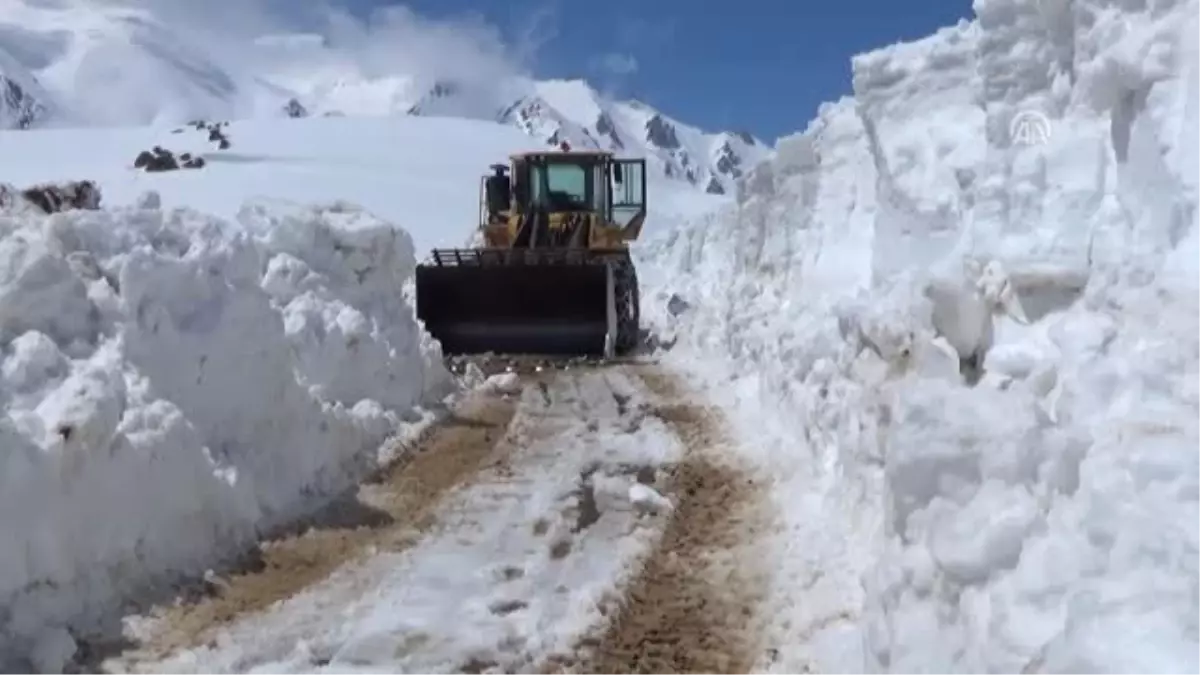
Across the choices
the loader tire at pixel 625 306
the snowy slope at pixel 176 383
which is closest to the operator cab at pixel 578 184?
the loader tire at pixel 625 306

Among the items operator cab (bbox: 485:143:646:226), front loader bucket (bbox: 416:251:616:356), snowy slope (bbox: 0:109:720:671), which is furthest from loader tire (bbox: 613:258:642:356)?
snowy slope (bbox: 0:109:720:671)

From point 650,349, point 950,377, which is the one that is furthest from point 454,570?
point 650,349

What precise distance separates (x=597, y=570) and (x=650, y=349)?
10.2 metres

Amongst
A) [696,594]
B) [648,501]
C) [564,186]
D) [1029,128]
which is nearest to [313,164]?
[564,186]

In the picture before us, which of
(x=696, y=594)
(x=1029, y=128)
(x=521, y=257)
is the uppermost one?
(x=1029, y=128)

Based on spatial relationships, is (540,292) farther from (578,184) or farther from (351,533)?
(351,533)

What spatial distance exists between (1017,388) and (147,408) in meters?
3.76

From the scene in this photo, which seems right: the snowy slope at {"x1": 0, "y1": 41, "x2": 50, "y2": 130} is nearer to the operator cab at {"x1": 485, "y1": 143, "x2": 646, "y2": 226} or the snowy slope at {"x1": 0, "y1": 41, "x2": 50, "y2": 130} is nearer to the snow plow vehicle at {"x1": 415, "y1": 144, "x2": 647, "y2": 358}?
the operator cab at {"x1": 485, "y1": 143, "x2": 646, "y2": 226}

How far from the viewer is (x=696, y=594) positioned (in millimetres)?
5652

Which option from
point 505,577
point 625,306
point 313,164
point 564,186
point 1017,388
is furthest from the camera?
point 313,164

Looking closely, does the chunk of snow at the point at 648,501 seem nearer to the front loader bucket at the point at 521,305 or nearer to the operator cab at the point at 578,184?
the front loader bucket at the point at 521,305

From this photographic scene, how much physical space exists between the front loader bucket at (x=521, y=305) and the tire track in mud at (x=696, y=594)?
6858mm

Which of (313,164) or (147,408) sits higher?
(313,164)

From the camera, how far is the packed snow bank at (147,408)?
5121 millimetres
